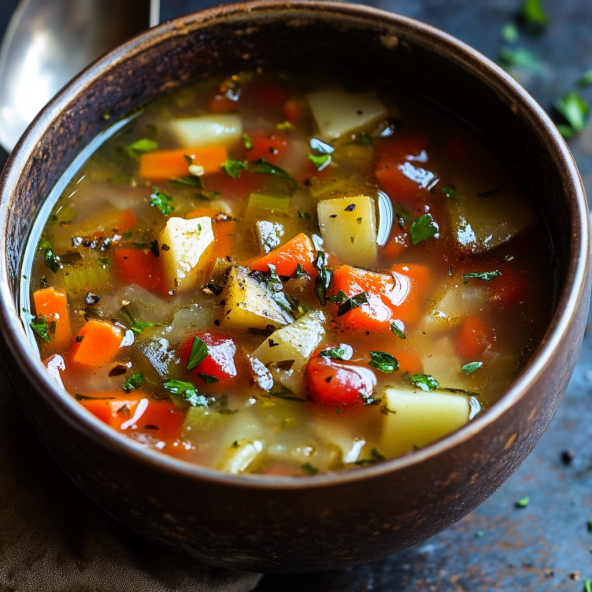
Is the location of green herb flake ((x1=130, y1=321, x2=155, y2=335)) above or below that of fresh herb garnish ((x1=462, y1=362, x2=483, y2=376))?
above

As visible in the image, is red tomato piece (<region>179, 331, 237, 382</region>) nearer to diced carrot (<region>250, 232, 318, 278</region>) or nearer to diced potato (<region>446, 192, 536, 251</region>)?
diced carrot (<region>250, 232, 318, 278</region>)

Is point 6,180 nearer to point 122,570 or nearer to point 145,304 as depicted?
point 145,304

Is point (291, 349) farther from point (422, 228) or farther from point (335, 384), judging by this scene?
point (422, 228)

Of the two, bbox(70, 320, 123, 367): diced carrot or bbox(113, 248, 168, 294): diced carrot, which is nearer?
bbox(70, 320, 123, 367): diced carrot

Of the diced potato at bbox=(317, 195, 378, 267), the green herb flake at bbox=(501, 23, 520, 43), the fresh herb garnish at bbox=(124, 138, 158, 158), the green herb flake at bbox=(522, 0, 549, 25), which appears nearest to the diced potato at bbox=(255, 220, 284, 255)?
the diced potato at bbox=(317, 195, 378, 267)

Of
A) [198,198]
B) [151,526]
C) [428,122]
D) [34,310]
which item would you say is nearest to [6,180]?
[34,310]

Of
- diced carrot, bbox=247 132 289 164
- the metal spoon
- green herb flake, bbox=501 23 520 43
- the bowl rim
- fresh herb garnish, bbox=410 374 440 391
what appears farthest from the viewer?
green herb flake, bbox=501 23 520 43

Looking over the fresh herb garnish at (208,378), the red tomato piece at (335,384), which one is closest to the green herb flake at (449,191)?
the red tomato piece at (335,384)
